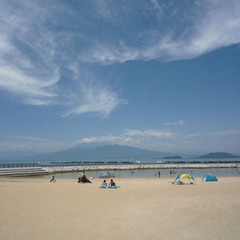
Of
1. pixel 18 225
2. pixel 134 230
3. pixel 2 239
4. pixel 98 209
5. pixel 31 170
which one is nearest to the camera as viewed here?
pixel 2 239

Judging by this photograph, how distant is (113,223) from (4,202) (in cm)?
762

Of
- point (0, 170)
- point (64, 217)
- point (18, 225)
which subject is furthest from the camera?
point (0, 170)

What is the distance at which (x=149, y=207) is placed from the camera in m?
11.0

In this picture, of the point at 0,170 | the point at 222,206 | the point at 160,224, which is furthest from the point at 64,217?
the point at 0,170

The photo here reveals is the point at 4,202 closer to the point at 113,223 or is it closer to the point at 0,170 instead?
the point at 113,223

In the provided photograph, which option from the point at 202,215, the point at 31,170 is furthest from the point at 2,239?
the point at 31,170

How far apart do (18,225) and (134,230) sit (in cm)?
429

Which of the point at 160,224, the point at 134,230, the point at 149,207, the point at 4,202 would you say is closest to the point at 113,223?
the point at 134,230

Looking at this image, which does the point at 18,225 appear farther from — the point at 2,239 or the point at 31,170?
the point at 31,170

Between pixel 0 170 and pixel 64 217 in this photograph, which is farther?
pixel 0 170

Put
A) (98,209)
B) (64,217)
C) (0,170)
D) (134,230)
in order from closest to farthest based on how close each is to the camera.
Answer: (134,230) → (64,217) → (98,209) → (0,170)

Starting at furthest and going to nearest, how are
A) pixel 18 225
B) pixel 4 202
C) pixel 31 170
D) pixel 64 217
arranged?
pixel 31 170 → pixel 4 202 → pixel 64 217 → pixel 18 225

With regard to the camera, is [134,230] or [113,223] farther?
[113,223]

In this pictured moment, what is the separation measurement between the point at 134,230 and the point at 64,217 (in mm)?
3304
